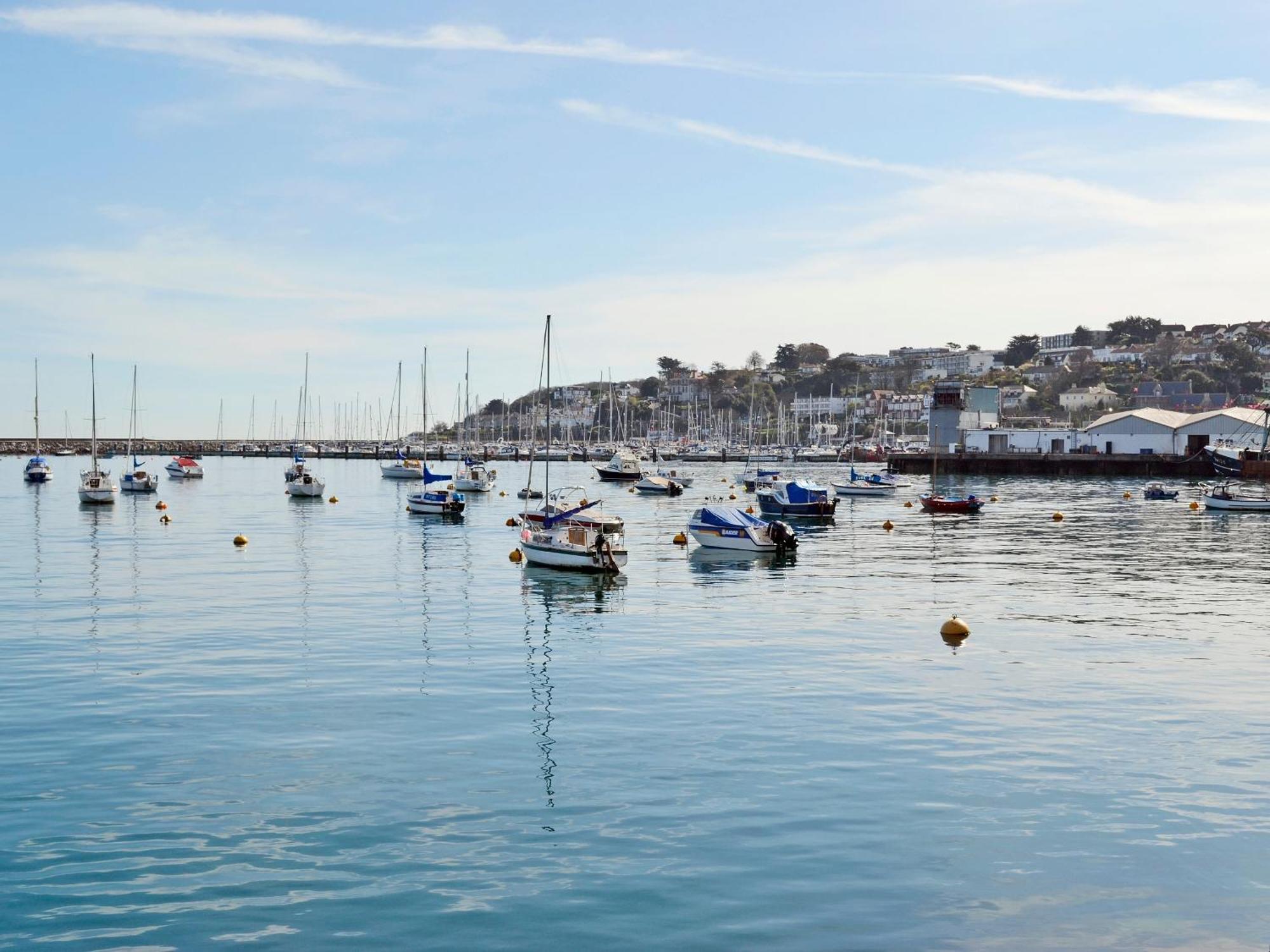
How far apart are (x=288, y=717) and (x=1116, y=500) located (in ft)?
348

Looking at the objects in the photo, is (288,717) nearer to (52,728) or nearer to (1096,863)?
(52,728)

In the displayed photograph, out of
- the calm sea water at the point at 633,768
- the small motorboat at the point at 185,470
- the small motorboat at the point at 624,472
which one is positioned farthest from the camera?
the small motorboat at the point at 624,472

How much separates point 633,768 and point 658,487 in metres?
112

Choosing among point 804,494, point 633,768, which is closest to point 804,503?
point 804,494

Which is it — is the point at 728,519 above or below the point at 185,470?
below

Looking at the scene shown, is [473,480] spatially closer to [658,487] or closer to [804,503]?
[658,487]

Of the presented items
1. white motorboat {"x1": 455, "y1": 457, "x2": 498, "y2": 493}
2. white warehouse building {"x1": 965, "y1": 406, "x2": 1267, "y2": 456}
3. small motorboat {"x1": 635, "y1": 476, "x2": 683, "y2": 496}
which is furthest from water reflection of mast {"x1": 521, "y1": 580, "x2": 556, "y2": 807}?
white warehouse building {"x1": 965, "y1": 406, "x2": 1267, "y2": 456}

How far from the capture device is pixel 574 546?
55.9m

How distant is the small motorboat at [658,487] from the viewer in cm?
13450

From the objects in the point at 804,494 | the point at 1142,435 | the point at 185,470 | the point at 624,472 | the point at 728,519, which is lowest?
the point at 728,519

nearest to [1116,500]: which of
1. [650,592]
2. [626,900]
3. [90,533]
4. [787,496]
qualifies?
[787,496]

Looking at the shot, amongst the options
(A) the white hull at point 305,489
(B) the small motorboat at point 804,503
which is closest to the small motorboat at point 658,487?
(A) the white hull at point 305,489

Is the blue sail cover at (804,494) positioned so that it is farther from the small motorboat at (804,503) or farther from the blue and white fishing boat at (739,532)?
the blue and white fishing boat at (739,532)

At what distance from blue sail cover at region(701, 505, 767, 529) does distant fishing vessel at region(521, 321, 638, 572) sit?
10042mm
